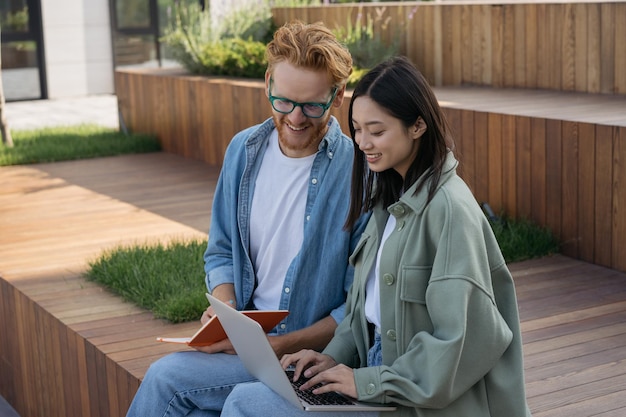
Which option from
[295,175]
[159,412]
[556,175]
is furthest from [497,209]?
[159,412]

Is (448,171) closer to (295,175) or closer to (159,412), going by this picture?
(295,175)

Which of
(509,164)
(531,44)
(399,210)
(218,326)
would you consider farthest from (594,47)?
(399,210)

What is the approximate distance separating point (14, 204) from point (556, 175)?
3.42 metres

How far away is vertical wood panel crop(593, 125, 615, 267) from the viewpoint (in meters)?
4.44

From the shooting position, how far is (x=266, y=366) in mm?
2285

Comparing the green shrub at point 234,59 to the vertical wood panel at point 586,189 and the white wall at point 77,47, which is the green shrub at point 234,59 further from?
the white wall at point 77,47

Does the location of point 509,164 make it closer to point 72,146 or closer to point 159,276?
point 159,276

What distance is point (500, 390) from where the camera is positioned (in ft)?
6.89

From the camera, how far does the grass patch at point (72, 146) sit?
8203 mm

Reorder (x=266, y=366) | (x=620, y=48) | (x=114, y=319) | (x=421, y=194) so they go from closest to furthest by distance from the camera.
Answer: (x=421, y=194), (x=266, y=366), (x=114, y=319), (x=620, y=48)

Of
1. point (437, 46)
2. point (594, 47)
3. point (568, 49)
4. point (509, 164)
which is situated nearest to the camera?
point (509, 164)

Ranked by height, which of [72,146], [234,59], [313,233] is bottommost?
[72,146]

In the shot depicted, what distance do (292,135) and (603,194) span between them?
2171mm

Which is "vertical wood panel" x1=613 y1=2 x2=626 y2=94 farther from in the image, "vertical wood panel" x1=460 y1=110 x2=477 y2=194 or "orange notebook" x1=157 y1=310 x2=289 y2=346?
"orange notebook" x1=157 y1=310 x2=289 y2=346
